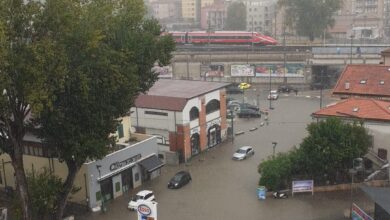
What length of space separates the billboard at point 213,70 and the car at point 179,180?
33.0m

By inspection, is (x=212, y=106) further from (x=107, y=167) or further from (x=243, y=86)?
(x=243, y=86)

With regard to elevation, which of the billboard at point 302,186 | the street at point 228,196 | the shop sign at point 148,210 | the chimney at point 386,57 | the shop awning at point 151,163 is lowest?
the street at point 228,196

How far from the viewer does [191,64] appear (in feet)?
208

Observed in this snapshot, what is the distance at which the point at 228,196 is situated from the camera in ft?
86.7

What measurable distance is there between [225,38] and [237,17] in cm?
3756

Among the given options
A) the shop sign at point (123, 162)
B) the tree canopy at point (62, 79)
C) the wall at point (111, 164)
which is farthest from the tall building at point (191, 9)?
the tree canopy at point (62, 79)

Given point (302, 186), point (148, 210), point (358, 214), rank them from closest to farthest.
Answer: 1. point (148, 210)
2. point (358, 214)
3. point (302, 186)

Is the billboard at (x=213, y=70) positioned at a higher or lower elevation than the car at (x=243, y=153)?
higher

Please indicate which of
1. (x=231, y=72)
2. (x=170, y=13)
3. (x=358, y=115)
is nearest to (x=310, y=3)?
(x=231, y=72)

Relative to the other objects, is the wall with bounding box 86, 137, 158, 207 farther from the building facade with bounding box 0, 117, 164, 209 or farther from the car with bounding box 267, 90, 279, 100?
the car with bounding box 267, 90, 279, 100

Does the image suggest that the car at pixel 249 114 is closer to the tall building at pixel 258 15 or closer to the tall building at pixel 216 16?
the tall building at pixel 258 15

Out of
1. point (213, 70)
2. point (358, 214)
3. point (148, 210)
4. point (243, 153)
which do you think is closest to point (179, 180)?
point (243, 153)

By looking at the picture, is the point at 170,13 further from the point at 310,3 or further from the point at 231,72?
the point at 231,72

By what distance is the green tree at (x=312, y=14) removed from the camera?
73812 millimetres
